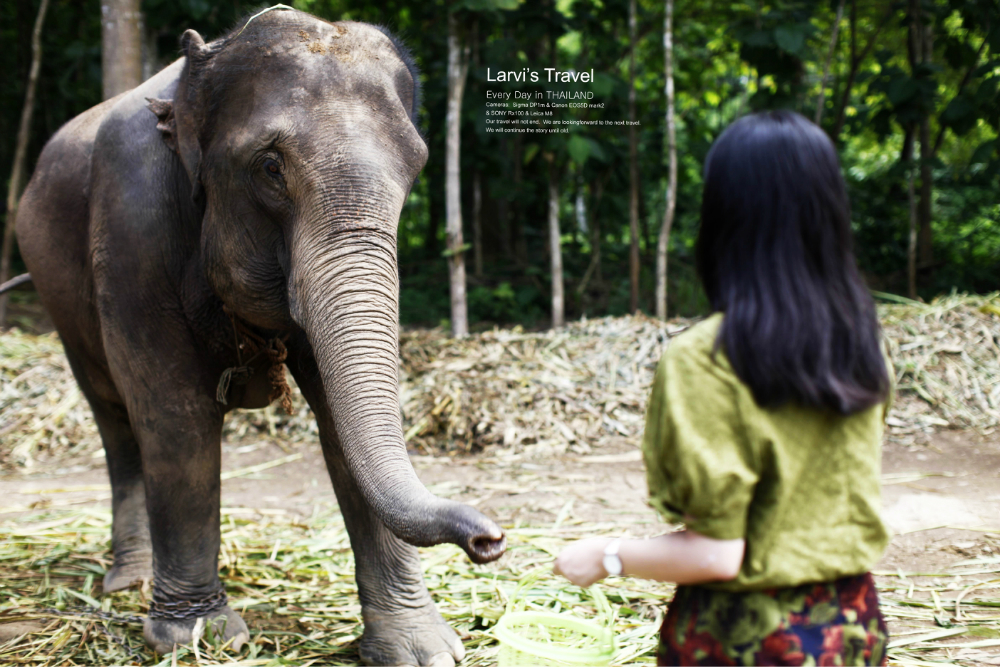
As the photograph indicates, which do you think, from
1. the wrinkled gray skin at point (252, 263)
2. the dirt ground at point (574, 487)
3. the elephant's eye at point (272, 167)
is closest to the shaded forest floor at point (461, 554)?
the dirt ground at point (574, 487)

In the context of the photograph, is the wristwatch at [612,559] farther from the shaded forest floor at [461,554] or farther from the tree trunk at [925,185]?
the tree trunk at [925,185]

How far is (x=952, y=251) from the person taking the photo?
1160 centimetres

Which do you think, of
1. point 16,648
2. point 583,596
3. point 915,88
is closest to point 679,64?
point 915,88

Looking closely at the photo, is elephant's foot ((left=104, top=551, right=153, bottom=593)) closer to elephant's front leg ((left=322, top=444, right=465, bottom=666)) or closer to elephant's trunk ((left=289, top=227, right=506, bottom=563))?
elephant's front leg ((left=322, top=444, right=465, bottom=666))

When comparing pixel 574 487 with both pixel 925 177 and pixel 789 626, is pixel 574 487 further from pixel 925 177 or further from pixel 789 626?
pixel 925 177

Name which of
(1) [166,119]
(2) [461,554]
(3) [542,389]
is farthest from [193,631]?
(3) [542,389]

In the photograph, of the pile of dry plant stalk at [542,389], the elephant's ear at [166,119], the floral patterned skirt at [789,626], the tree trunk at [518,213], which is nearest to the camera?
the floral patterned skirt at [789,626]

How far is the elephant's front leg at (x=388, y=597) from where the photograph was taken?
325cm

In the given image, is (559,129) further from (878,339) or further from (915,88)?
(878,339)

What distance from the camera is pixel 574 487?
219 inches

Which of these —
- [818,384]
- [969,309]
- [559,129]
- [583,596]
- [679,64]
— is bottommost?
[583,596]

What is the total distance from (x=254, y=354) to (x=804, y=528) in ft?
7.78

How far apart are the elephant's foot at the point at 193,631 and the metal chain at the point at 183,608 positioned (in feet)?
0.05

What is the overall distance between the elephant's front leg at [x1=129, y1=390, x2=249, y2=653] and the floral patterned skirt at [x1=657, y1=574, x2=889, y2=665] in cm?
235
